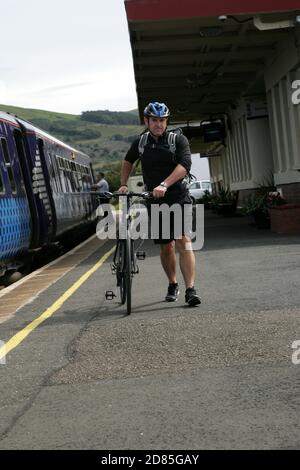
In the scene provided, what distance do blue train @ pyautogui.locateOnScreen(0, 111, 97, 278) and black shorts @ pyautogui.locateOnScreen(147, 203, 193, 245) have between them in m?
1.59

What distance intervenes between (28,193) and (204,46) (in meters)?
5.82

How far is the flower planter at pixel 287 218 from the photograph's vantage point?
1466cm

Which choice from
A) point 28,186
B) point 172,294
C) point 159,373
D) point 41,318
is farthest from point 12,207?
point 159,373

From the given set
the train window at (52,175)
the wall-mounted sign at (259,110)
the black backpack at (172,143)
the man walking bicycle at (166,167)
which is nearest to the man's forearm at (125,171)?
the man walking bicycle at (166,167)

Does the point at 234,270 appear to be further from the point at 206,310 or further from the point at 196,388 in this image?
the point at 196,388

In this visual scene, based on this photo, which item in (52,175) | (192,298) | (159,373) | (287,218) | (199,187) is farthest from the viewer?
(199,187)

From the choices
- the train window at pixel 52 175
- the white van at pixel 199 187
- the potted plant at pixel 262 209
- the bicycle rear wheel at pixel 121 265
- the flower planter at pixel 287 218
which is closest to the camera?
the bicycle rear wheel at pixel 121 265

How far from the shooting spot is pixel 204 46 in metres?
17.0

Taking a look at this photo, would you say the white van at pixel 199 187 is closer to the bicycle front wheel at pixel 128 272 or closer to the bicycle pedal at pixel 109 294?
the bicycle pedal at pixel 109 294

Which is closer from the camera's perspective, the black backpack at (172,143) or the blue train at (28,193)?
the black backpack at (172,143)

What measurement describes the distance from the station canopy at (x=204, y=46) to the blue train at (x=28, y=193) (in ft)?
9.24

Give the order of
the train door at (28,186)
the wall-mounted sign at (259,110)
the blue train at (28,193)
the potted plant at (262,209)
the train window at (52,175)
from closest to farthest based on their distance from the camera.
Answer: the blue train at (28,193) < the train door at (28,186) < the potted plant at (262,209) < the train window at (52,175) < the wall-mounted sign at (259,110)

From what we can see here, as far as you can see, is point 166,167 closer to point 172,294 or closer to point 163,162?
point 163,162

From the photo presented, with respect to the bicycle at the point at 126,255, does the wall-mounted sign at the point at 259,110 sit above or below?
above
